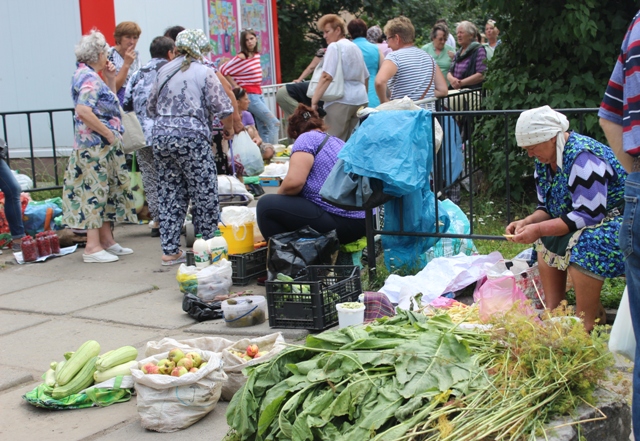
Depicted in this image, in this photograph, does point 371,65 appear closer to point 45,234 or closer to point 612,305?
point 45,234

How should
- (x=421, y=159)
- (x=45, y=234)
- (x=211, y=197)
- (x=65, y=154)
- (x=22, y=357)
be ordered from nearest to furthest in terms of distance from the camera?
(x=22, y=357) → (x=421, y=159) → (x=211, y=197) → (x=45, y=234) → (x=65, y=154)

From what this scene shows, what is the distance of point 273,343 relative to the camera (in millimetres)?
4844

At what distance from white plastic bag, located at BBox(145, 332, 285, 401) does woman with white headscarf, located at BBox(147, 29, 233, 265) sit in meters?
2.69

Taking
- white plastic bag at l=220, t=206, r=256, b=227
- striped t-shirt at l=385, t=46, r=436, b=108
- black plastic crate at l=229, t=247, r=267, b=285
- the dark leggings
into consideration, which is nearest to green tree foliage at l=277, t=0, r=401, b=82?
striped t-shirt at l=385, t=46, r=436, b=108

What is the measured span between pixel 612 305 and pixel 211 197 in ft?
11.7

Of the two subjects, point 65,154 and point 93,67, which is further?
point 65,154

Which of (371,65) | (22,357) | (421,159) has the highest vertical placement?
(371,65)

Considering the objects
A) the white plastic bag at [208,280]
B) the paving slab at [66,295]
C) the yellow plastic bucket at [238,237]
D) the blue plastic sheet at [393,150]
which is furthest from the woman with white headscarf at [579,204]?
the paving slab at [66,295]

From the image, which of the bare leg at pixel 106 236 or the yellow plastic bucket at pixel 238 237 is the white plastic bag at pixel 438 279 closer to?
the yellow plastic bucket at pixel 238 237

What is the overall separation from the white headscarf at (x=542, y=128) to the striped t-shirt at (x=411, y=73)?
417 cm

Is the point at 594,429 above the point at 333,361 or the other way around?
the other way around

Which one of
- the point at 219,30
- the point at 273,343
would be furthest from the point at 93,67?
the point at 219,30

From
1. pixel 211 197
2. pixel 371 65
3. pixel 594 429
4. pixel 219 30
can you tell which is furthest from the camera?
pixel 219 30

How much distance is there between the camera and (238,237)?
7.00 meters
